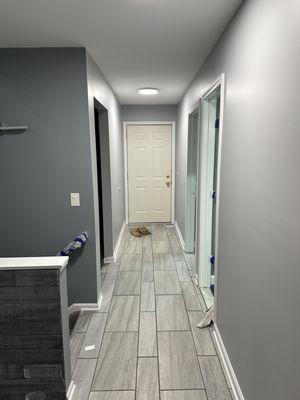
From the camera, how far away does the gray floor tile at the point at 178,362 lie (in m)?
1.77

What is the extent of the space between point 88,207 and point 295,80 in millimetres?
1932

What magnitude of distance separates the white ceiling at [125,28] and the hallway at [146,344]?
2.38 meters

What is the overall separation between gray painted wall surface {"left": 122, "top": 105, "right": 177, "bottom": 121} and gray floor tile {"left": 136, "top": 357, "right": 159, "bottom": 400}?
4267 millimetres

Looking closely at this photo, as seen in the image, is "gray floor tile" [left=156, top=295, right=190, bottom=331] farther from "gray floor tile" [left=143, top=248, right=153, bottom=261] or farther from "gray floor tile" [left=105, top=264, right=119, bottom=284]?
"gray floor tile" [left=143, top=248, right=153, bottom=261]

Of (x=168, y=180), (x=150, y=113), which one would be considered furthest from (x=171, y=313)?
(x=150, y=113)

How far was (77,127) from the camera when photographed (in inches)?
92.5

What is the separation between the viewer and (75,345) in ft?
7.07

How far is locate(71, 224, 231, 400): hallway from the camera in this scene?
173 cm

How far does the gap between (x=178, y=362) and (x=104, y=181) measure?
2358 mm

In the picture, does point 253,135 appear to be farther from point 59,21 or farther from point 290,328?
point 59,21

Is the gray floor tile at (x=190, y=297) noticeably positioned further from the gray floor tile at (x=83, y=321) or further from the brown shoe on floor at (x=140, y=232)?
the brown shoe on floor at (x=140, y=232)

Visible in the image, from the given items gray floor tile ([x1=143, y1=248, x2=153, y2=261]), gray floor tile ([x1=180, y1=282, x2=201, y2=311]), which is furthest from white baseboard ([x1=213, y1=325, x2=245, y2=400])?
gray floor tile ([x1=143, y1=248, x2=153, y2=261])

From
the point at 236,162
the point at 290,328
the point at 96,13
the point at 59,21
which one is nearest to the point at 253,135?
the point at 236,162

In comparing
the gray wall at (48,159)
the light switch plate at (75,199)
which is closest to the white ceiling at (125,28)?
the gray wall at (48,159)
